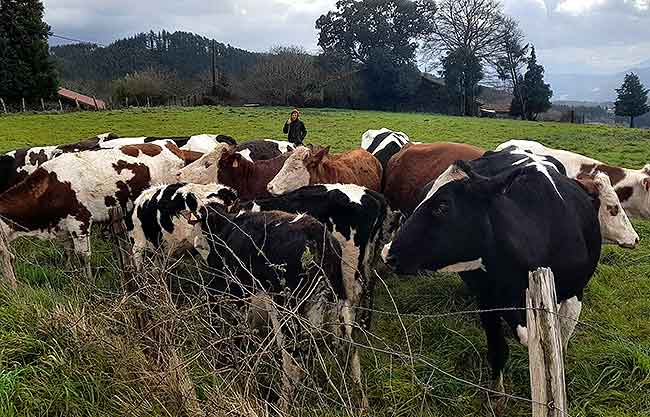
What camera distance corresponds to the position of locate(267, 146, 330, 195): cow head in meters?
6.92

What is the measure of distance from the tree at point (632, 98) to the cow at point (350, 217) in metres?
43.0

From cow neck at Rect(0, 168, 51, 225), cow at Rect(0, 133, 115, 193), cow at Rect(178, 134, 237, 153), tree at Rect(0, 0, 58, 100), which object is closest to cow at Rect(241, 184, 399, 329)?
cow neck at Rect(0, 168, 51, 225)

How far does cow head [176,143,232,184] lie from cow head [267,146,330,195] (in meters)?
1.02

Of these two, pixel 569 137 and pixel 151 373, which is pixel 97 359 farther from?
pixel 569 137

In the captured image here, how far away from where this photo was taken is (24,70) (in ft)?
125

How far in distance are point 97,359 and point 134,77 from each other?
46715 millimetres

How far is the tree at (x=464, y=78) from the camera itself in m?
44.7

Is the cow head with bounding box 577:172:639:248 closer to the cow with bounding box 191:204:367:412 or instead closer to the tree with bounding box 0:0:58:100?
the cow with bounding box 191:204:367:412

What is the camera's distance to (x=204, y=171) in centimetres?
756

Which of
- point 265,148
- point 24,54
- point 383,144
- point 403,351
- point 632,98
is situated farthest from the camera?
point 632,98

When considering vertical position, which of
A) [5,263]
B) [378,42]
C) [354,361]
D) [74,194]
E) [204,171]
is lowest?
[354,361]

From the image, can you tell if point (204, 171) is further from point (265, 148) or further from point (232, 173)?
point (265, 148)

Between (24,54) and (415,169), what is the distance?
3918cm

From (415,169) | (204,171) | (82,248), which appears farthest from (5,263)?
(415,169)
